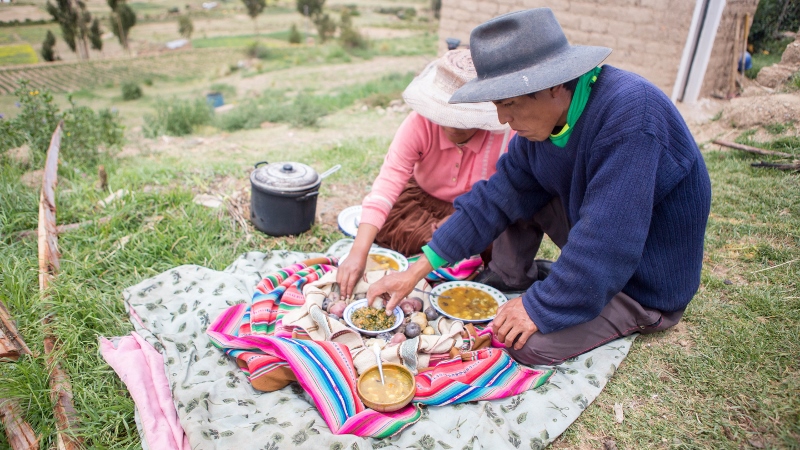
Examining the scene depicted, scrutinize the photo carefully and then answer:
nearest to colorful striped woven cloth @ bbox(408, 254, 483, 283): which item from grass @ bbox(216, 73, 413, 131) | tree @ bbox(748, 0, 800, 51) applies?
grass @ bbox(216, 73, 413, 131)

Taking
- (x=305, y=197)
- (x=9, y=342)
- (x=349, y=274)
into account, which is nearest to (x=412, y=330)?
(x=349, y=274)

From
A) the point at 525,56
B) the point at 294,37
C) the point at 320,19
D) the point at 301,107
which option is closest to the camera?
the point at 525,56

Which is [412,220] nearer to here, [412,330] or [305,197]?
[305,197]

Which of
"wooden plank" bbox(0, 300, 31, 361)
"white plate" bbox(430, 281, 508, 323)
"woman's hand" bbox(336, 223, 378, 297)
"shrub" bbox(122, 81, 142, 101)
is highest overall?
"woman's hand" bbox(336, 223, 378, 297)

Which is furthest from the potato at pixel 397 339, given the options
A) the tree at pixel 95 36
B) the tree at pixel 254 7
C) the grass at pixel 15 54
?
the tree at pixel 254 7

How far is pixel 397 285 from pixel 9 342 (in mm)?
1740

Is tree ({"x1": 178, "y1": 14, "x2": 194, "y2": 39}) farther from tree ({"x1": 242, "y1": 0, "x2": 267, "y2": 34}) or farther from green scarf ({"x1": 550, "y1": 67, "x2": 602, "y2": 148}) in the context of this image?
green scarf ({"x1": 550, "y1": 67, "x2": 602, "y2": 148})

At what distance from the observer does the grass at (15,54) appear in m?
8.09

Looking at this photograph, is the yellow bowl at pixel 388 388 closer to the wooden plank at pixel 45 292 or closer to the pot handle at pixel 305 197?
the wooden plank at pixel 45 292

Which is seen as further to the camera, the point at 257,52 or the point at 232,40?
the point at 232,40

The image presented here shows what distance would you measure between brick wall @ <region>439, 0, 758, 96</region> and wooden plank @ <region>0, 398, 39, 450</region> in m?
7.22

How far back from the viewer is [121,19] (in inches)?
758

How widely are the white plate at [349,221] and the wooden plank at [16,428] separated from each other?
1.91 meters

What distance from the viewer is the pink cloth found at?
1.99m
